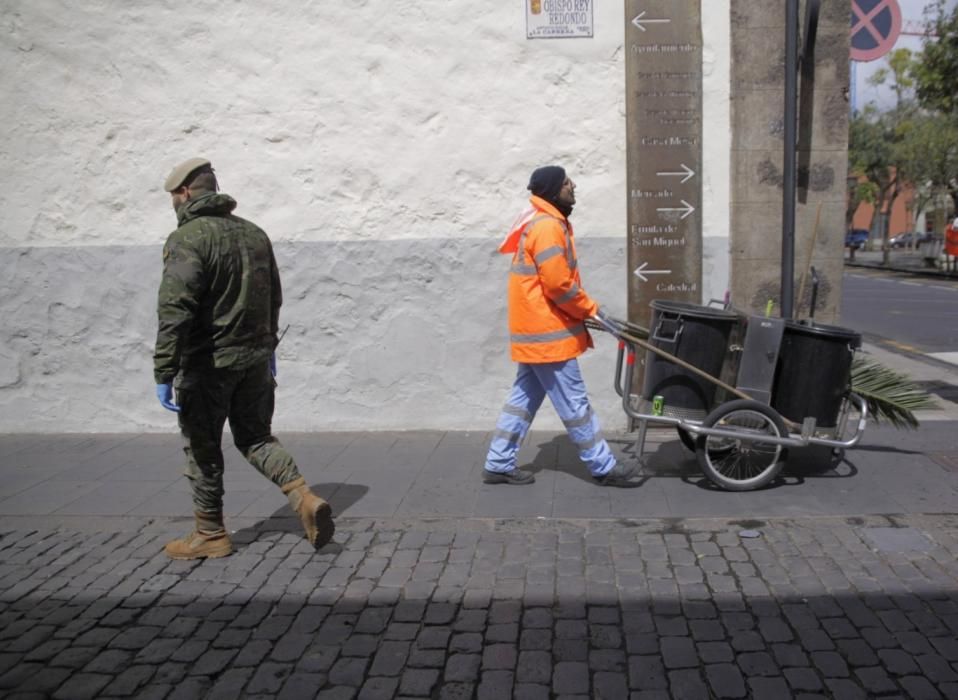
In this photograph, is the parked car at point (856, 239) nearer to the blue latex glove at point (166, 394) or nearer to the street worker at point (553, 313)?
the street worker at point (553, 313)

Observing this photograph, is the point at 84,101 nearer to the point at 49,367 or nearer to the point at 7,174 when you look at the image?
the point at 7,174

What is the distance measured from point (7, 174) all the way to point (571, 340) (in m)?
4.71

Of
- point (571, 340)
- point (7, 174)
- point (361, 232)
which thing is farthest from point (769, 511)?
point (7, 174)

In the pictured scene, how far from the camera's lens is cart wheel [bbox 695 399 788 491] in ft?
17.0

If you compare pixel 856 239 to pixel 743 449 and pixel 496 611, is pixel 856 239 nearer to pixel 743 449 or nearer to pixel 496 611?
pixel 743 449

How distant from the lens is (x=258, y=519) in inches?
203

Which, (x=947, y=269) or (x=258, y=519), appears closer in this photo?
(x=258, y=519)

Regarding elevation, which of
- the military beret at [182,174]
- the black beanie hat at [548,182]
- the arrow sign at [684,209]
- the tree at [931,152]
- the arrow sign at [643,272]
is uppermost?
the tree at [931,152]

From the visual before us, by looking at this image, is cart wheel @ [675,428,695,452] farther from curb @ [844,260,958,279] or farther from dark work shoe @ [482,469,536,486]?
curb @ [844,260,958,279]

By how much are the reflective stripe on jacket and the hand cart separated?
0.20 meters

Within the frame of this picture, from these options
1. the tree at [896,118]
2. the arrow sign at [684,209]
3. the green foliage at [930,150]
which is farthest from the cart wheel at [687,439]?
the tree at [896,118]

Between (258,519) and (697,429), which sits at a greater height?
(697,429)

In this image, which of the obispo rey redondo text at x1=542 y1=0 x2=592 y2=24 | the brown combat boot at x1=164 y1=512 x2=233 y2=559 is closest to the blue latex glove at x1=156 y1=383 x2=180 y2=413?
the brown combat boot at x1=164 y1=512 x2=233 y2=559

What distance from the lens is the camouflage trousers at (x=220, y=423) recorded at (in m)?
4.48
